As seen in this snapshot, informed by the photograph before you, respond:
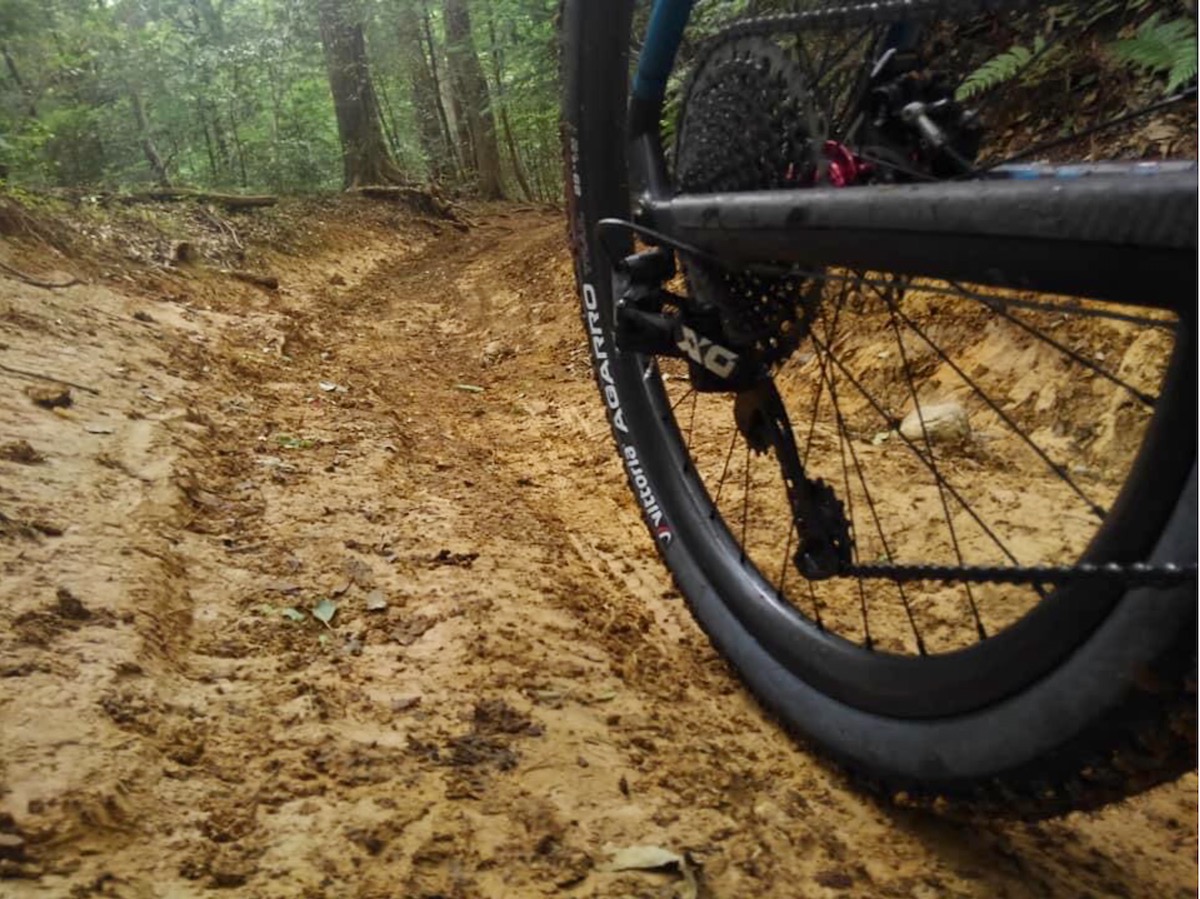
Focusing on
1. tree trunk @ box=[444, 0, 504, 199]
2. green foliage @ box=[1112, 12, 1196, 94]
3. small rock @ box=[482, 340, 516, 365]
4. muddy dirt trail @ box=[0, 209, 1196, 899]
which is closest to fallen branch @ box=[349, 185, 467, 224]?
tree trunk @ box=[444, 0, 504, 199]

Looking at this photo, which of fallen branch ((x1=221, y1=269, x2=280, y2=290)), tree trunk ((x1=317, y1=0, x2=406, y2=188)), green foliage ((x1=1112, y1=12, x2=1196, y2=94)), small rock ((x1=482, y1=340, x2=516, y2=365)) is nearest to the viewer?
green foliage ((x1=1112, y1=12, x2=1196, y2=94))

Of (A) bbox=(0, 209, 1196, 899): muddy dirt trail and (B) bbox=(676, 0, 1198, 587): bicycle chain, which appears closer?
(B) bbox=(676, 0, 1198, 587): bicycle chain

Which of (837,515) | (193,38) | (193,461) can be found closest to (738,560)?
(837,515)

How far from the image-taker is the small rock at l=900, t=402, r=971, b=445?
2.84 metres

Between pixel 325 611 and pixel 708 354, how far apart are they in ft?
3.13

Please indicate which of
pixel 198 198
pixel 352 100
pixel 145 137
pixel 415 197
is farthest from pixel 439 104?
pixel 198 198

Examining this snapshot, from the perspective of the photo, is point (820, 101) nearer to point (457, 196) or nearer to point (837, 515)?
point (837, 515)

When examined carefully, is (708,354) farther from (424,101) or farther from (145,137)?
(424,101)

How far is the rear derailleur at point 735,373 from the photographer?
4.91 feet

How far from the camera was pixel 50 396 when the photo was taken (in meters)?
2.70

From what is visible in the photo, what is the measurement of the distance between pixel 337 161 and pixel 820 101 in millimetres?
13336

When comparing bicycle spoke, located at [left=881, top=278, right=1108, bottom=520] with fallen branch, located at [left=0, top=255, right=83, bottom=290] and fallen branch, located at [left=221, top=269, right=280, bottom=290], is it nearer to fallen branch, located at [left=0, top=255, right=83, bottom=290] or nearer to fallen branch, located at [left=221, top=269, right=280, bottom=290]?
fallen branch, located at [left=0, top=255, right=83, bottom=290]

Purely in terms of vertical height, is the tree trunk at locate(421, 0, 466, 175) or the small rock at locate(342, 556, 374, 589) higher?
the tree trunk at locate(421, 0, 466, 175)

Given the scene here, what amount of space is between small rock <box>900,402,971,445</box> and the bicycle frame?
Answer: 5.28 feet
